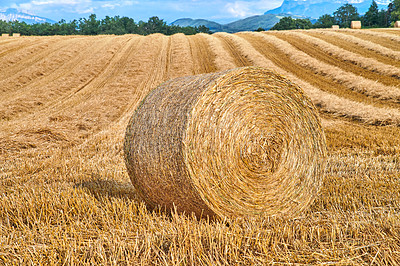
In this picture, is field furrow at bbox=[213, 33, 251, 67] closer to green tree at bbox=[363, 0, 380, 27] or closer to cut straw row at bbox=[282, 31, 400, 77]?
cut straw row at bbox=[282, 31, 400, 77]

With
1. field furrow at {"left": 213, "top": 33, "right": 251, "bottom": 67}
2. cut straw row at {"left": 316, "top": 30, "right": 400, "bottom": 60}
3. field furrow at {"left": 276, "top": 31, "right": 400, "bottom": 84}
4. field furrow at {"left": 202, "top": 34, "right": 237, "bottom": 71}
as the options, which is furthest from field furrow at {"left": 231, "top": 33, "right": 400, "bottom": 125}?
cut straw row at {"left": 316, "top": 30, "right": 400, "bottom": 60}

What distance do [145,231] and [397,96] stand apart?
955 centimetres

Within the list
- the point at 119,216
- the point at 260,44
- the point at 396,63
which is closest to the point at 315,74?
the point at 396,63

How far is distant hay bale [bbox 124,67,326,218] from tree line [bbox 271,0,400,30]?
5774 cm

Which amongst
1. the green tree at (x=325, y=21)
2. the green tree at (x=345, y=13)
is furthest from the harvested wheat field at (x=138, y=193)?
the green tree at (x=345, y=13)

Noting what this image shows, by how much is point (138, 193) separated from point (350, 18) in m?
81.3

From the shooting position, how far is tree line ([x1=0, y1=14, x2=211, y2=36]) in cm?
6184

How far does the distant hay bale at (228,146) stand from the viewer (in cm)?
314

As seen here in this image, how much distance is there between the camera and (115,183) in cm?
458

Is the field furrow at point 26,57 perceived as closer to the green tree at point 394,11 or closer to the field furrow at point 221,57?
the field furrow at point 221,57

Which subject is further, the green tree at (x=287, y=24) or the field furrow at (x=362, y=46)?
the green tree at (x=287, y=24)

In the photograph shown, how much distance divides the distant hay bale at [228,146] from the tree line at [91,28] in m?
62.7

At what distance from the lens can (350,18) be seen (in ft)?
239

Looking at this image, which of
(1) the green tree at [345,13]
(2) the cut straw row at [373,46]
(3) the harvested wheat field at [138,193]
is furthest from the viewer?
(1) the green tree at [345,13]
